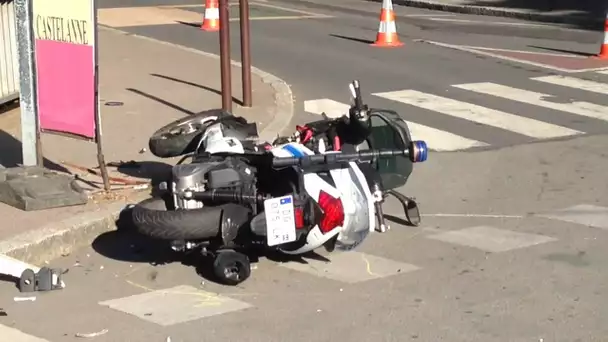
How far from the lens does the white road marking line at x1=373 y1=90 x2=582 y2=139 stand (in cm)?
1162

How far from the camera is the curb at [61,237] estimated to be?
7.06 metres

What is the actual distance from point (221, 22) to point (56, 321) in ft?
18.1

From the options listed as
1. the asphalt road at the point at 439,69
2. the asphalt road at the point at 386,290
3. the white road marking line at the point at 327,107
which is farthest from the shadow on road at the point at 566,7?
the asphalt road at the point at 386,290

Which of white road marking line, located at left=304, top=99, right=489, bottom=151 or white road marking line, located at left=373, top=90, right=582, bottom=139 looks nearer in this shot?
white road marking line, located at left=304, top=99, right=489, bottom=151

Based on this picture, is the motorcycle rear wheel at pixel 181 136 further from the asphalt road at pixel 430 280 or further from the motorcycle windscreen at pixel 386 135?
the motorcycle windscreen at pixel 386 135

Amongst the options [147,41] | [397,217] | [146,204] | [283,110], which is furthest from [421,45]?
[146,204]

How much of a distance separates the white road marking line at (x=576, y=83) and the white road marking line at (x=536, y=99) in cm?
80

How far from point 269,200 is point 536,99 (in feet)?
25.1

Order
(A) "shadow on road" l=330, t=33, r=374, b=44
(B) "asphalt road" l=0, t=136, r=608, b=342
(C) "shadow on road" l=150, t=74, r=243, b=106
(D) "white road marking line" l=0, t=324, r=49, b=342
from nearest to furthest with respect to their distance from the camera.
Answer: (D) "white road marking line" l=0, t=324, r=49, b=342 → (B) "asphalt road" l=0, t=136, r=608, b=342 → (C) "shadow on road" l=150, t=74, r=243, b=106 → (A) "shadow on road" l=330, t=33, r=374, b=44

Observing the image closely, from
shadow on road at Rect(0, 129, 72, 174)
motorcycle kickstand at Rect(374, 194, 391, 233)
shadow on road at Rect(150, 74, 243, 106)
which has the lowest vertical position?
shadow on road at Rect(150, 74, 243, 106)

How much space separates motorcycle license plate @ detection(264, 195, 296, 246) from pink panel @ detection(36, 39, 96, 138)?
2224 millimetres

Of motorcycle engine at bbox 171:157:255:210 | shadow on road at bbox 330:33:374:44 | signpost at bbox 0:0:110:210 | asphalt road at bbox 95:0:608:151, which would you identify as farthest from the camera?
shadow on road at bbox 330:33:374:44

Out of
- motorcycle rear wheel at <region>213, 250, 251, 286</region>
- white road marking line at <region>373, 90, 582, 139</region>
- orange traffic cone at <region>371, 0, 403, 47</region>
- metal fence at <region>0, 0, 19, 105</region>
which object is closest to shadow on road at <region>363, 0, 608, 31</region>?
orange traffic cone at <region>371, 0, 403, 47</region>

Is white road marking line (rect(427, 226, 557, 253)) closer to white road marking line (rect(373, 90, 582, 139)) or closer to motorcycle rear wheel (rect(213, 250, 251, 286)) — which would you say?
motorcycle rear wheel (rect(213, 250, 251, 286))
